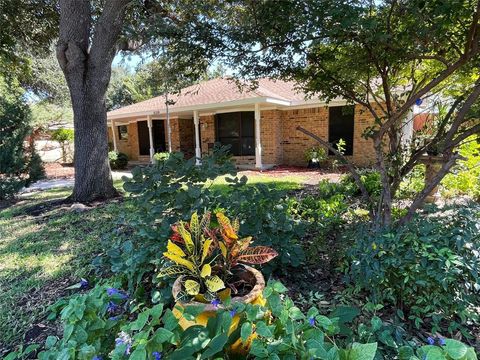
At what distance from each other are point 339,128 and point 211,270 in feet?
37.0

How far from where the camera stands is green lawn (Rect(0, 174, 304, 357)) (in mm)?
2734

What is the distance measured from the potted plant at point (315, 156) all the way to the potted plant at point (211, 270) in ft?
32.9

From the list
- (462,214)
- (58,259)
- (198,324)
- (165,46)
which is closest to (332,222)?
(462,214)

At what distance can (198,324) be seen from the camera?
5.43 ft

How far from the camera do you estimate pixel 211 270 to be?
6.61ft

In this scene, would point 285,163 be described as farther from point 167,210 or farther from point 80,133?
point 167,210

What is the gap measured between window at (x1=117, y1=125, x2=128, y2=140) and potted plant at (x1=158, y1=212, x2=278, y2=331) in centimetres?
1779

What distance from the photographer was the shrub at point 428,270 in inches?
80.7

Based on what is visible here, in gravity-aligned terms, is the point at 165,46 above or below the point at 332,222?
above

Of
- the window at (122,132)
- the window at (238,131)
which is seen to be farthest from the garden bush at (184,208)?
the window at (122,132)

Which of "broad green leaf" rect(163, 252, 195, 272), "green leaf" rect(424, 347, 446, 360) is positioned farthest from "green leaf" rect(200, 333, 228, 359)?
"green leaf" rect(424, 347, 446, 360)

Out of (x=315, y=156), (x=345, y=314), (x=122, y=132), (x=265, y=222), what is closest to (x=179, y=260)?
(x=345, y=314)

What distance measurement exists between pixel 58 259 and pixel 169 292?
221 cm

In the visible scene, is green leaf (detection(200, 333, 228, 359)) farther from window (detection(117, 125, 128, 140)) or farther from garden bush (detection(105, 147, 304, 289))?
window (detection(117, 125, 128, 140))
